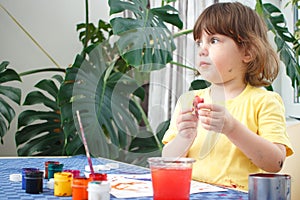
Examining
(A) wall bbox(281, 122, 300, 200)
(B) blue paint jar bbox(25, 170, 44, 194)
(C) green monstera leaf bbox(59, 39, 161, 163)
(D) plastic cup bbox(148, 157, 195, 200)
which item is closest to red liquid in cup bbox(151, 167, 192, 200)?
(D) plastic cup bbox(148, 157, 195, 200)

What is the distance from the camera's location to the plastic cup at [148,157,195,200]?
0.74 m

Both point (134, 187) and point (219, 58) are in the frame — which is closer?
point (134, 187)

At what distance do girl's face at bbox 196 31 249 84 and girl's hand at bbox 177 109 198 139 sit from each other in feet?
0.65

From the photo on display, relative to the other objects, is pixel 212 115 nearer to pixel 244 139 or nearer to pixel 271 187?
pixel 244 139

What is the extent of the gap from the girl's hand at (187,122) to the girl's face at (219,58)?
197 mm

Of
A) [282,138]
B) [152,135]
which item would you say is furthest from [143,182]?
[152,135]

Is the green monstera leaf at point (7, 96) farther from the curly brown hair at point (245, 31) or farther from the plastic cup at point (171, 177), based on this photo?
the plastic cup at point (171, 177)

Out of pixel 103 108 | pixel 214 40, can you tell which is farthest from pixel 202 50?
pixel 103 108

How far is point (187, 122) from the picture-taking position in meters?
1.08

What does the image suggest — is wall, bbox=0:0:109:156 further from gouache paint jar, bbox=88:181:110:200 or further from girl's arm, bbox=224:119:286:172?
gouache paint jar, bbox=88:181:110:200

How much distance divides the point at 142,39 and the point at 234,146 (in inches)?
26.1

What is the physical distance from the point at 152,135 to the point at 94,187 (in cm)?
133

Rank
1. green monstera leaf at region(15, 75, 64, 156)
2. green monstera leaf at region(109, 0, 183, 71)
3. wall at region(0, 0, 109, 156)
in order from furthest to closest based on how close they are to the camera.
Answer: wall at region(0, 0, 109, 156), green monstera leaf at region(15, 75, 64, 156), green monstera leaf at region(109, 0, 183, 71)

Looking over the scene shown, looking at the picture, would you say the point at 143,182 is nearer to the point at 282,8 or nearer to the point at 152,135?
the point at 152,135
